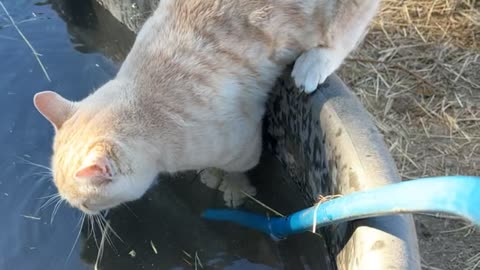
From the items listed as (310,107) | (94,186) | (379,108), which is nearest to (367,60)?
(379,108)

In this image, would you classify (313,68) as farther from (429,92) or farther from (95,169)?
(429,92)

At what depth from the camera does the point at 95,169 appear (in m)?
1.69

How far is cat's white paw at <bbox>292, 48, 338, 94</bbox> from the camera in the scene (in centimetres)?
176

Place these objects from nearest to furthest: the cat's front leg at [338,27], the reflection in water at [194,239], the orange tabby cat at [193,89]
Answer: the orange tabby cat at [193,89], the cat's front leg at [338,27], the reflection in water at [194,239]

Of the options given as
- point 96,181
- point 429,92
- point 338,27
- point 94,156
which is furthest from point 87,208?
point 429,92

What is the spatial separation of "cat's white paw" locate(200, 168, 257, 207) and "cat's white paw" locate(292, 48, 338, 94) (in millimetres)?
488

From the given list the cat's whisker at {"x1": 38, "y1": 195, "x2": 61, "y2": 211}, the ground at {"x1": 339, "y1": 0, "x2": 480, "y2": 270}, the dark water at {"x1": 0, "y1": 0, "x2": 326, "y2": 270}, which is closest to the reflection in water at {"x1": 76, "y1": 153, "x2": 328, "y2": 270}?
the dark water at {"x1": 0, "y1": 0, "x2": 326, "y2": 270}

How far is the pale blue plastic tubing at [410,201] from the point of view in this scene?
3.47 ft

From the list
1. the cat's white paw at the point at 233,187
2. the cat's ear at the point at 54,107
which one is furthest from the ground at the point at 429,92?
the cat's ear at the point at 54,107

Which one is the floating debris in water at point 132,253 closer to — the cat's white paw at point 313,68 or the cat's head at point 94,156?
the cat's head at point 94,156

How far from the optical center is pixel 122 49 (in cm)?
293

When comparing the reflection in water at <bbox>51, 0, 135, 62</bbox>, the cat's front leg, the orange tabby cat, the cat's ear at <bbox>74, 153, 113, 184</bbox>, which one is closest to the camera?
the cat's ear at <bbox>74, 153, 113, 184</bbox>

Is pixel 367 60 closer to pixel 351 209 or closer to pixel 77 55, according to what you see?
pixel 77 55

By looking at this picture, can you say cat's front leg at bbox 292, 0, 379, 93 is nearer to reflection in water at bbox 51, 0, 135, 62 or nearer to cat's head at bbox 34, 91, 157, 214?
cat's head at bbox 34, 91, 157, 214
